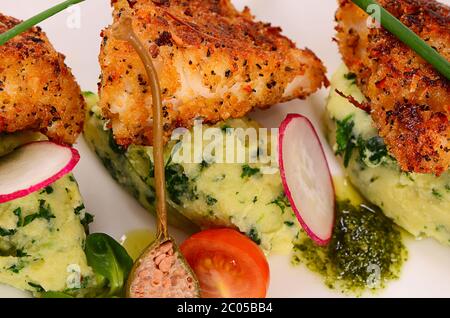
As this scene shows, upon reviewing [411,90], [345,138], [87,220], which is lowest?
[87,220]

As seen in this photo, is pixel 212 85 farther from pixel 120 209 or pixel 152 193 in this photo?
pixel 120 209

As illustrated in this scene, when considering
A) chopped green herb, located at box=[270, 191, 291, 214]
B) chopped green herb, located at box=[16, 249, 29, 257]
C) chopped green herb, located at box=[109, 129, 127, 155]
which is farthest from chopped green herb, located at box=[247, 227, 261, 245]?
chopped green herb, located at box=[16, 249, 29, 257]

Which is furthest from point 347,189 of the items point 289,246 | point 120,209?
point 120,209

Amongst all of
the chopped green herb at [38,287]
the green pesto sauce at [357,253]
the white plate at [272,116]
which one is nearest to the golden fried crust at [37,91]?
the white plate at [272,116]

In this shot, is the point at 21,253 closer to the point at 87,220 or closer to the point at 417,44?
the point at 87,220

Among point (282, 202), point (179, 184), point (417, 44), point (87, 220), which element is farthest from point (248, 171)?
point (417, 44)

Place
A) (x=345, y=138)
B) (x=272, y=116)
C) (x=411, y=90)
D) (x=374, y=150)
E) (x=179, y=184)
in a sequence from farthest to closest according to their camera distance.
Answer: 1. (x=272, y=116)
2. (x=345, y=138)
3. (x=374, y=150)
4. (x=179, y=184)
5. (x=411, y=90)
